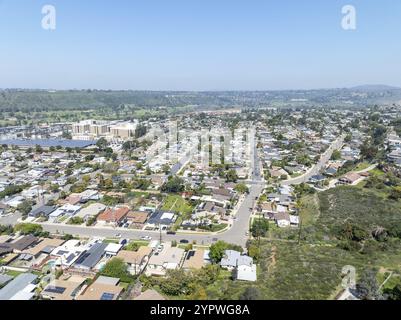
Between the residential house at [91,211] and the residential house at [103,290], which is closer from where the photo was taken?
the residential house at [103,290]

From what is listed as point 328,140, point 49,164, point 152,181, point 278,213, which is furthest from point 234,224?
point 328,140

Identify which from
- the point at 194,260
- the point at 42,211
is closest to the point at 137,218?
the point at 194,260

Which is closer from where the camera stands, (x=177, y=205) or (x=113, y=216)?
(x=113, y=216)

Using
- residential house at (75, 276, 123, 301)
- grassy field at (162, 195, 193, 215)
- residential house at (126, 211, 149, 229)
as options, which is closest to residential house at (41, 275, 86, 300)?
residential house at (75, 276, 123, 301)

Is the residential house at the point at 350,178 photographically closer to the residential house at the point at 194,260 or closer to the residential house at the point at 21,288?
the residential house at the point at 194,260

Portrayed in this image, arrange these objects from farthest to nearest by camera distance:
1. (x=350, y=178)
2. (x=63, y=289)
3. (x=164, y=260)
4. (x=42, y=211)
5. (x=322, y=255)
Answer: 1. (x=350, y=178)
2. (x=42, y=211)
3. (x=164, y=260)
4. (x=322, y=255)
5. (x=63, y=289)

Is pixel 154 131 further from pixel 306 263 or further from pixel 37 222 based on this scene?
pixel 306 263

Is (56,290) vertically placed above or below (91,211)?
below

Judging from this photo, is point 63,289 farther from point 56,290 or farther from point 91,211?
point 91,211

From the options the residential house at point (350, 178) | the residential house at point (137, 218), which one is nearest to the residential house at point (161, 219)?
the residential house at point (137, 218)

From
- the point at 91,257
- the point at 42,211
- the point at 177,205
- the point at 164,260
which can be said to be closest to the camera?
the point at 164,260
